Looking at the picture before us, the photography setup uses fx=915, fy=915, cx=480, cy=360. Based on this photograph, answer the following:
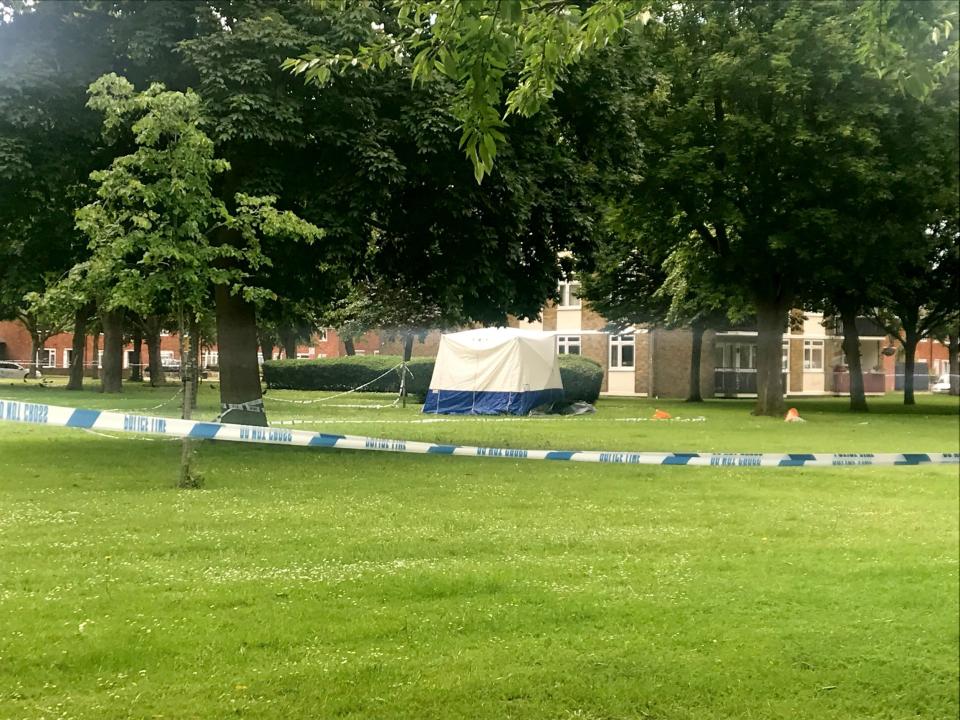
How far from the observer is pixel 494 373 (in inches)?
225

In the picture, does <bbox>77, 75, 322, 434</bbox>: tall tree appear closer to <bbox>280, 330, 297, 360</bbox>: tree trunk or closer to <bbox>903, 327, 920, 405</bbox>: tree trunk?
<bbox>280, 330, 297, 360</bbox>: tree trunk

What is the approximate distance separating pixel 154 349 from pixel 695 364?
166 inches

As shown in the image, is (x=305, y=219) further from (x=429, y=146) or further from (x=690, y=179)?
(x=690, y=179)

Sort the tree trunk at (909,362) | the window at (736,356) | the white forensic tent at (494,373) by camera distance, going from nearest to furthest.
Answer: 1. the white forensic tent at (494,373)
2. the window at (736,356)
3. the tree trunk at (909,362)

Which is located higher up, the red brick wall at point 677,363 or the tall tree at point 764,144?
the tall tree at point 764,144

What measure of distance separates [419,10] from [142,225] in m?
1.73

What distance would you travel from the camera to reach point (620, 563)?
5.50m

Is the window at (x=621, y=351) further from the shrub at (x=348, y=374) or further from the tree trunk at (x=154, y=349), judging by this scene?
the tree trunk at (x=154, y=349)

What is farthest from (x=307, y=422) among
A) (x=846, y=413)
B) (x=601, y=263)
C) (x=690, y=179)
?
(x=846, y=413)

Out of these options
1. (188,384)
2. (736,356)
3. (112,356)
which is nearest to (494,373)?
(188,384)

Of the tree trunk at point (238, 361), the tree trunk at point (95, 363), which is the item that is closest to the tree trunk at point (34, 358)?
the tree trunk at point (95, 363)

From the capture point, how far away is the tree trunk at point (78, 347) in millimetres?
3967

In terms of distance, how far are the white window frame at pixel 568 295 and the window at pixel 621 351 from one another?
0.75 meters

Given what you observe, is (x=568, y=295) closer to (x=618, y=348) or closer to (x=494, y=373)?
(x=494, y=373)
